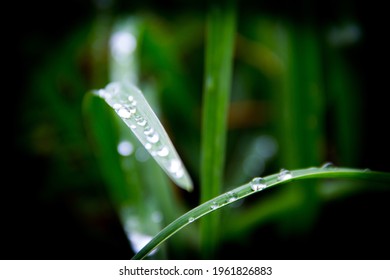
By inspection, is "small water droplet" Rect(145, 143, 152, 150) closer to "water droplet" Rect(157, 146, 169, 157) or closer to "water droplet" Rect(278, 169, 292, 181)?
"water droplet" Rect(157, 146, 169, 157)

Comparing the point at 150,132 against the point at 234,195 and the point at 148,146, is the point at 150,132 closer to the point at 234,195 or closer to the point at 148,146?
the point at 148,146

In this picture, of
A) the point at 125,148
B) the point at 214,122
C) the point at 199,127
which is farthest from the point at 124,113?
the point at 199,127

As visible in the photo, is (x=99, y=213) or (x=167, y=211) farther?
(x=99, y=213)

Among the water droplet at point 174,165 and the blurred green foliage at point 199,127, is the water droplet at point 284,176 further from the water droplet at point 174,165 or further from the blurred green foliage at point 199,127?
the blurred green foliage at point 199,127

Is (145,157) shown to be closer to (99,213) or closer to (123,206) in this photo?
(123,206)

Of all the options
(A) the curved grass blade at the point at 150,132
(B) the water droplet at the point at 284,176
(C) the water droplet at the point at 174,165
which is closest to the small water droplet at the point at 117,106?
(A) the curved grass blade at the point at 150,132
